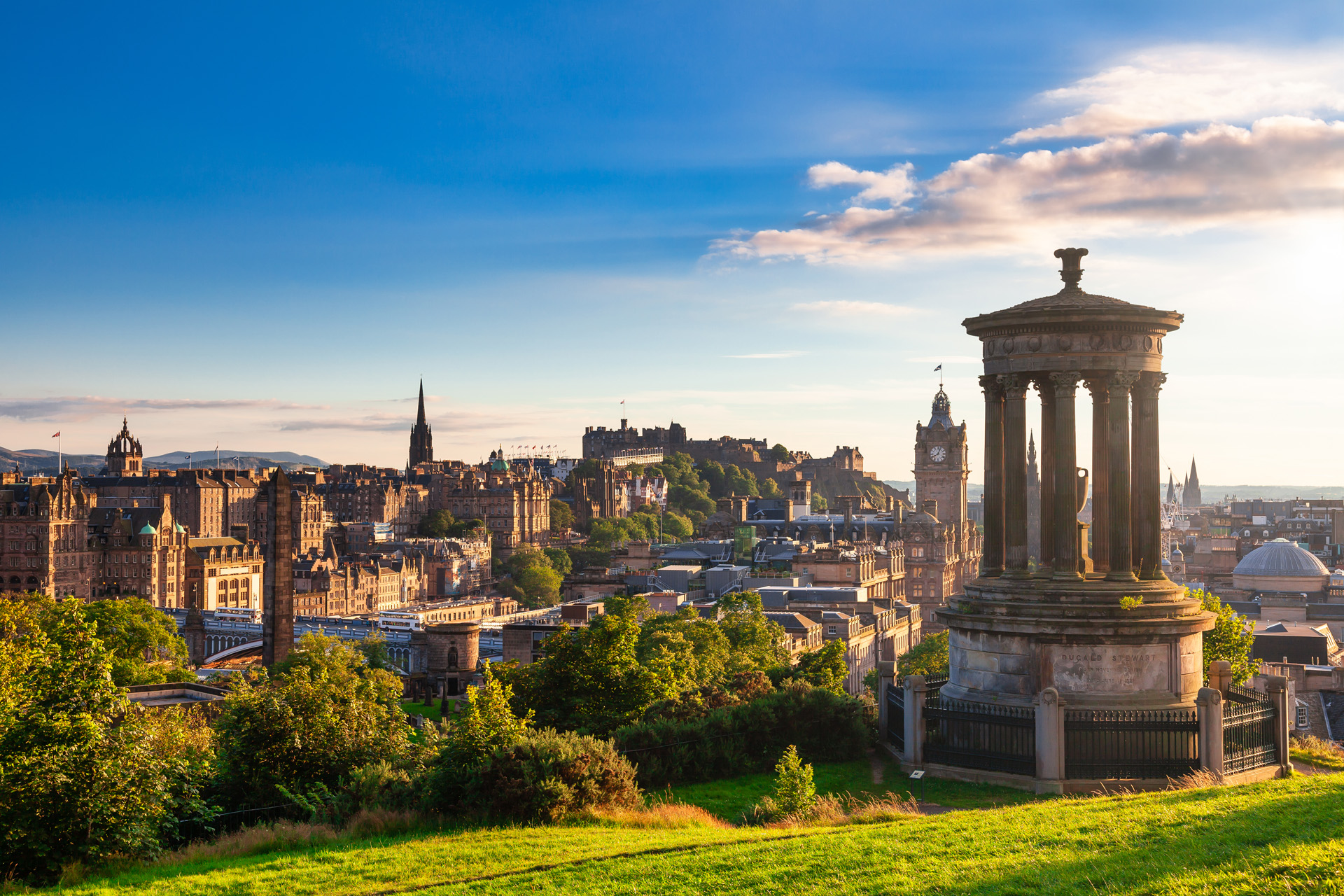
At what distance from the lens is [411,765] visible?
25.7m

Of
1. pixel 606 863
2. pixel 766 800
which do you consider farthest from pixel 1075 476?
pixel 606 863

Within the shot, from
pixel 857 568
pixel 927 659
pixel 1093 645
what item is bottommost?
pixel 927 659

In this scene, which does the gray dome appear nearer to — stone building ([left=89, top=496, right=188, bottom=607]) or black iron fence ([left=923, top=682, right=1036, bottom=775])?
black iron fence ([left=923, top=682, right=1036, bottom=775])

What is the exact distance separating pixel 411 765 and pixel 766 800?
7.70 metres

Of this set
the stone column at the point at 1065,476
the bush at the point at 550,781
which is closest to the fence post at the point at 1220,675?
the stone column at the point at 1065,476

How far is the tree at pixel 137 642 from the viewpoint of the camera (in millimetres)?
70500

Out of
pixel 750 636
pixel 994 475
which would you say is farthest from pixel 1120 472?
pixel 750 636

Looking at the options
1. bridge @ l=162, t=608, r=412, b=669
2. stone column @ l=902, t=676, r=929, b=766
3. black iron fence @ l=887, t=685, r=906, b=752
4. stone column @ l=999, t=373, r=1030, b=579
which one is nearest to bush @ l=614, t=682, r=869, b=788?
black iron fence @ l=887, t=685, r=906, b=752

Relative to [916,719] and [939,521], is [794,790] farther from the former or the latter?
[939,521]

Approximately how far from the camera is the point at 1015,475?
28.4m

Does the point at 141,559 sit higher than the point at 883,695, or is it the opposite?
the point at 883,695

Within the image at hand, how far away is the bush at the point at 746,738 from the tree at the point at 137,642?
1861 inches

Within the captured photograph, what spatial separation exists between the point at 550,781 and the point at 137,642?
65.7 m

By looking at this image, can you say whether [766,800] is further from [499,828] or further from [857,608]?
[857,608]
